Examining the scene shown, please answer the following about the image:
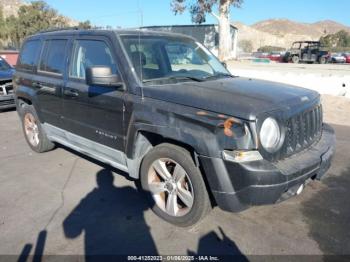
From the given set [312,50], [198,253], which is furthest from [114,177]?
[312,50]

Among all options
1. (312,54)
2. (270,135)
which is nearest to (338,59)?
(312,54)

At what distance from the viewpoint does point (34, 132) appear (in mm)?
6016

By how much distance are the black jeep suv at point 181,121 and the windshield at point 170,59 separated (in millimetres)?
16

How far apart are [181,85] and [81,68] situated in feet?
4.88

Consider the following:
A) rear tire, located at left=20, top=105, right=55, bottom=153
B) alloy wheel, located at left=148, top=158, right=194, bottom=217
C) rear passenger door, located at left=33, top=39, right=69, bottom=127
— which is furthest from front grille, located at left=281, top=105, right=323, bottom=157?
rear tire, located at left=20, top=105, right=55, bottom=153

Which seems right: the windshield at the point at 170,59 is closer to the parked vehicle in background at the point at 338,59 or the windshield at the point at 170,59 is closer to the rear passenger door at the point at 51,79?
the rear passenger door at the point at 51,79

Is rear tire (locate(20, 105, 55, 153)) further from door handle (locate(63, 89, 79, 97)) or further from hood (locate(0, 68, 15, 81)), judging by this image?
hood (locate(0, 68, 15, 81))

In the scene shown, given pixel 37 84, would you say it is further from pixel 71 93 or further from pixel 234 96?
pixel 234 96

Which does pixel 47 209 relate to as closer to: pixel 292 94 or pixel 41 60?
pixel 41 60

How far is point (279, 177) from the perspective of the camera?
3066 mm

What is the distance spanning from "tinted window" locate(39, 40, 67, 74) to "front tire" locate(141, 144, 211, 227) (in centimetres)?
208

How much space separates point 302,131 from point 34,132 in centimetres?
448

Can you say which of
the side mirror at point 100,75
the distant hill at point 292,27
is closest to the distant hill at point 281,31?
the distant hill at point 292,27

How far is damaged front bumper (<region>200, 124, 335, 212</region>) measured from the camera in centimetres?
300
